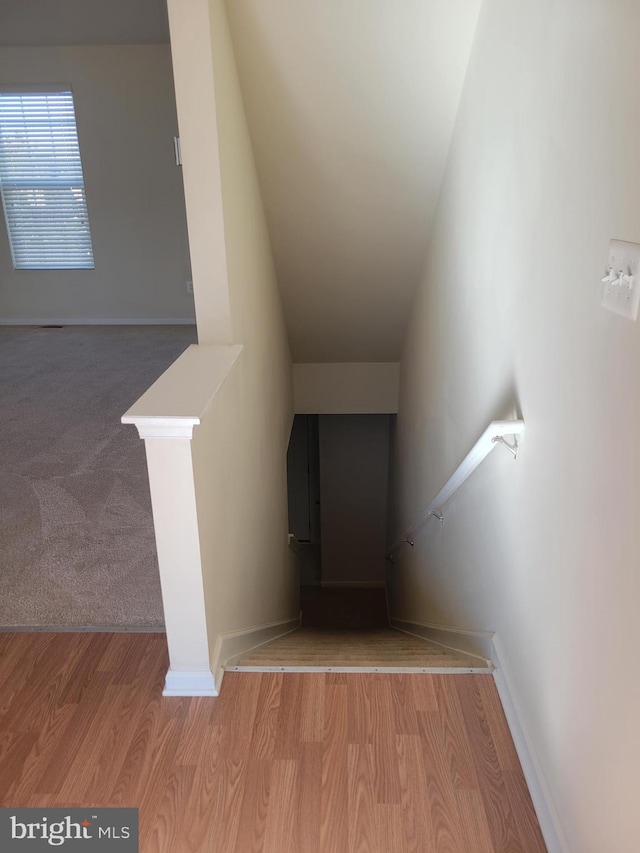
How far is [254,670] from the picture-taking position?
211 centimetres

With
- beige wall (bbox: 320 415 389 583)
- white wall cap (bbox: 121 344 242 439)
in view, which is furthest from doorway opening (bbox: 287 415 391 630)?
white wall cap (bbox: 121 344 242 439)

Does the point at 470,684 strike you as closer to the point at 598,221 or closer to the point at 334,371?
the point at 598,221

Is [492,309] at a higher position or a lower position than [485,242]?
lower

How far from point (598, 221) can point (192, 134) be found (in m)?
1.45

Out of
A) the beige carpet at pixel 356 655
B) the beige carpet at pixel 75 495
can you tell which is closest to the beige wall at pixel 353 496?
the beige carpet at pixel 75 495

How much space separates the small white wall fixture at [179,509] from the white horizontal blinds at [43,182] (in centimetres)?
466

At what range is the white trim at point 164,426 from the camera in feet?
5.59

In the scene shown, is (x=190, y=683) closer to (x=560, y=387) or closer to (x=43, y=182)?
(x=560, y=387)

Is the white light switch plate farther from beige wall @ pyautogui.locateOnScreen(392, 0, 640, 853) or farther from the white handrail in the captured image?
the white handrail

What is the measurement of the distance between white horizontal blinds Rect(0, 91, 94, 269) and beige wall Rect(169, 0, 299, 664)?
10.8 ft

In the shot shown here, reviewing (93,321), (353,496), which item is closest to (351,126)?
(93,321)

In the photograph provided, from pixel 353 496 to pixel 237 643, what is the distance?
4712mm

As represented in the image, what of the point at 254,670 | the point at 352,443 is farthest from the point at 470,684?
the point at 352,443

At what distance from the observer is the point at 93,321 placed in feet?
20.6
